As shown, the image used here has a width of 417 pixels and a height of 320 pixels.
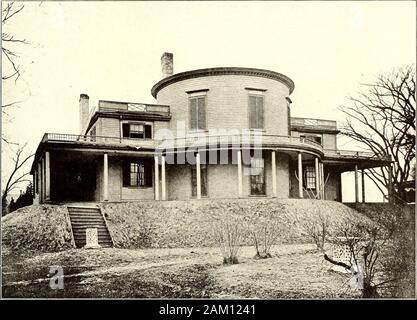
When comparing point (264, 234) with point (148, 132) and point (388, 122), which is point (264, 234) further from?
point (148, 132)

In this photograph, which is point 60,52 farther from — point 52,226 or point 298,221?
point 298,221

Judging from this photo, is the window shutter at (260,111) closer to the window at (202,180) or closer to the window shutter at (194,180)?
the window at (202,180)

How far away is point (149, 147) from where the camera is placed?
1727 cm

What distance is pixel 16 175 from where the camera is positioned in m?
8.47

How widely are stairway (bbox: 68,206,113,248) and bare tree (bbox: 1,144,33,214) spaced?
1.66 meters

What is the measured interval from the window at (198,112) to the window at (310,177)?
415 cm

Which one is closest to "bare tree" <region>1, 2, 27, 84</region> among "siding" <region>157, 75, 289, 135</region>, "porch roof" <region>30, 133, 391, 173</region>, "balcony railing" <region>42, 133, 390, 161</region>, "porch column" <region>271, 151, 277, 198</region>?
"porch roof" <region>30, 133, 391, 173</region>

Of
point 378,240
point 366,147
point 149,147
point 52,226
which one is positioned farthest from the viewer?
point 149,147

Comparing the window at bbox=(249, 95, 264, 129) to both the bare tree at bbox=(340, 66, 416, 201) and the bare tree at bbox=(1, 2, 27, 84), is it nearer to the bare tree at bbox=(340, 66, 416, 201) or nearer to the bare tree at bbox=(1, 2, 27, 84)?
the bare tree at bbox=(340, 66, 416, 201)

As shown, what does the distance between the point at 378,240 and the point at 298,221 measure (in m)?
2.47

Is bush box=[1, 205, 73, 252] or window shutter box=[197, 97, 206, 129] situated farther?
window shutter box=[197, 97, 206, 129]

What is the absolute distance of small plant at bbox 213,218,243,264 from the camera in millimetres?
9266

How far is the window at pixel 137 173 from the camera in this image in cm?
1622
